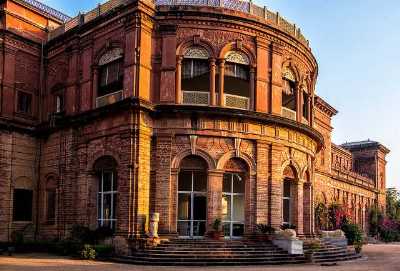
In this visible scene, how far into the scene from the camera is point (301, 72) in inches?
1134

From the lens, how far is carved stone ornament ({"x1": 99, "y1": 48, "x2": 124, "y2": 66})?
2536cm

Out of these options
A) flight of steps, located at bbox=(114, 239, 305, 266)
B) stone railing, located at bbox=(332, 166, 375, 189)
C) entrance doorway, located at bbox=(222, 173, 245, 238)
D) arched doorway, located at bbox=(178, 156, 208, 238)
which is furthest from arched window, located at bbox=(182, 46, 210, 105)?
stone railing, located at bbox=(332, 166, 375, 189)

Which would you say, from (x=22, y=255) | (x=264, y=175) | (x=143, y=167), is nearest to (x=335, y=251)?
(x=264, y=175)

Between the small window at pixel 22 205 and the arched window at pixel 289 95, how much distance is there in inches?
564

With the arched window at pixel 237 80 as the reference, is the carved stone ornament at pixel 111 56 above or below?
above

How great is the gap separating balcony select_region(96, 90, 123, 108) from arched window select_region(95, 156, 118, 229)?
2.72 meters

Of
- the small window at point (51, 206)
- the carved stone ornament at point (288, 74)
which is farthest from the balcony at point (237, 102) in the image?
the small window at point (51, 206)

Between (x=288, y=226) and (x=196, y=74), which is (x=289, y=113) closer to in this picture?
(x=196, y=74)

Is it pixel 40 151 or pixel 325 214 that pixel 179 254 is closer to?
pixel 40 151

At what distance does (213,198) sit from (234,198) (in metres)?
1.65

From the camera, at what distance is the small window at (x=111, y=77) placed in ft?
83.5

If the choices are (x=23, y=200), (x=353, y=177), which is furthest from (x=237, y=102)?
(x=353, y=177)

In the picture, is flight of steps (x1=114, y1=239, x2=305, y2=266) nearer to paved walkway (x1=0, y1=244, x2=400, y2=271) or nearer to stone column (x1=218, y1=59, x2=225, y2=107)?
paved walkway (x1=0, y1=244, x2=400, y2=271)

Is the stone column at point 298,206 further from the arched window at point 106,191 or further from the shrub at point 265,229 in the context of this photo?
the arched window at point 106,191
